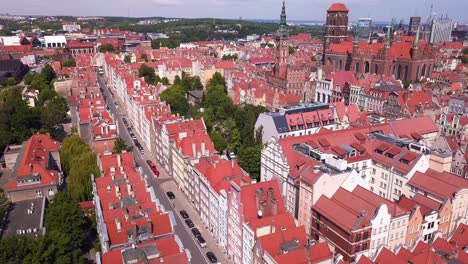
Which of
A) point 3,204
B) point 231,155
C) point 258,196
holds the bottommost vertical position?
point 231,155

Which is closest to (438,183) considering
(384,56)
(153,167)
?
(153,167)

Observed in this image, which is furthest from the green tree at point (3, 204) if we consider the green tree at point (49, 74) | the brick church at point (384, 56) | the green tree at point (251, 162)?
the brick church at point (384, 56)

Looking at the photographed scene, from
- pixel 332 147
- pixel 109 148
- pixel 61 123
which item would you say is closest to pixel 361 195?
pixel 332 147

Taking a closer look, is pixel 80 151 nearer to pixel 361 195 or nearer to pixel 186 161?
pixel 186 161

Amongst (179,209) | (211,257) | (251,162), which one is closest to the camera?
(211,257)

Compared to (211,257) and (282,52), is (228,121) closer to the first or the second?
(282,52)

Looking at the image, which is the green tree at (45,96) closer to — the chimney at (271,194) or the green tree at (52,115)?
the green tree at (52,115)

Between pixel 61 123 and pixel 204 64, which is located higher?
pixel 204 64
